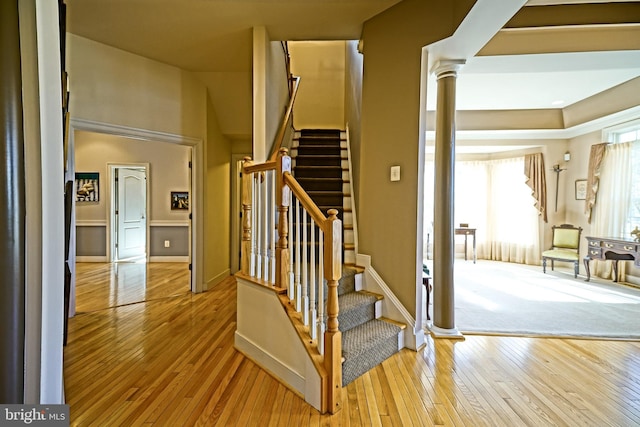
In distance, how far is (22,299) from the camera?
923 millimetres

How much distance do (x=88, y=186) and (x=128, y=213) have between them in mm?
941

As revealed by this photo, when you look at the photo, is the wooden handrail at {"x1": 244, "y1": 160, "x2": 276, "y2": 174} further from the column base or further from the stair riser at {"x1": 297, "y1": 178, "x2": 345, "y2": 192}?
the column base

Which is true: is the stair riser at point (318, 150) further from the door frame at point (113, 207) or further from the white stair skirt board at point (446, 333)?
the door frame at point (113, 207)

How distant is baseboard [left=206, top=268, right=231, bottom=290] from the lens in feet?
13.7

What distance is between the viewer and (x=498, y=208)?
6.64m

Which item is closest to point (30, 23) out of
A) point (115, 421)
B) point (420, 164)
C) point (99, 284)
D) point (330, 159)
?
point (115, 421)

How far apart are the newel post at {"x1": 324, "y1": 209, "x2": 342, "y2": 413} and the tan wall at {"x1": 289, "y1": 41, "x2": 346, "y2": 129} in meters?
4.22

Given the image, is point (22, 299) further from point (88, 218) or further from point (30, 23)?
point (88, 218)

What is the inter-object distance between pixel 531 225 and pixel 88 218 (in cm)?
988

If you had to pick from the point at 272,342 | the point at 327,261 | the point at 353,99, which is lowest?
the point at 272,342

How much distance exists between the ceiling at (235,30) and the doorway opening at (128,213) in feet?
11.7

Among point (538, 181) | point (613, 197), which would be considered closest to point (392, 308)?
point (613, 197)

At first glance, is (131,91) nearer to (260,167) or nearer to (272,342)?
(260,167)

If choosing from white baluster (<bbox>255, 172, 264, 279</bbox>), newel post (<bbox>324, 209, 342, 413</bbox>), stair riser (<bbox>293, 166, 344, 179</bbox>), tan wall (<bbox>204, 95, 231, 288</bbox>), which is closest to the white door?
tan wall (<bbox>204, 95, 231, 288</bbox>)
